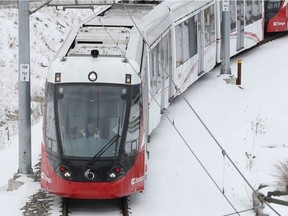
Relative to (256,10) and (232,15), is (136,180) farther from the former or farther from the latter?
(256,10)

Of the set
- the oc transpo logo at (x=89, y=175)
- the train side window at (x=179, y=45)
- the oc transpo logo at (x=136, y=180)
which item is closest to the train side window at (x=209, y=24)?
the train side window at (x=179, y=45)

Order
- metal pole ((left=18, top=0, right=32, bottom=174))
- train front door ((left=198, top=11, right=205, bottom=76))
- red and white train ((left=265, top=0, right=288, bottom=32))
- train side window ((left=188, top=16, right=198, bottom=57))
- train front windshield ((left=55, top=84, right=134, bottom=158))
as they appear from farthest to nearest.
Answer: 1. red and white train ((left=265, top=0, right=288, bottom=32))
2. train front door ((left=198, top=11, right=205, bottom=76))
3. train side window ((left=188, top=16, right=198, bottom=57))
4. metal pole ((left=18, top=0, right=32, bottom=174))
5. train front windshield ((left=55, top=84, right=134, bottom=158))

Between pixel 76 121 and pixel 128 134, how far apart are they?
3.05 feet

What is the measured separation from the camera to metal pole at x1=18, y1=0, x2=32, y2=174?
15727 millimetres

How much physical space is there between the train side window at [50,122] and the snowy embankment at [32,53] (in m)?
8.04

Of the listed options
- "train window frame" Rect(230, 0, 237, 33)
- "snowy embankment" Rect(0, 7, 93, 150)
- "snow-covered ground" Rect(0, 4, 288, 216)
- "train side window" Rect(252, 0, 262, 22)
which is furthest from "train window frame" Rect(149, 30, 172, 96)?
"train side window" Rect(252, 0, 262, 22)

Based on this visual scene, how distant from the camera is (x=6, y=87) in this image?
28.8 metres

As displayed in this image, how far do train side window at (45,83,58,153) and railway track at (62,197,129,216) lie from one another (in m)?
1.11

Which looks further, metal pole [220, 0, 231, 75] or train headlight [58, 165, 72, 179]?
metal pole [220, 0, 231, 75]

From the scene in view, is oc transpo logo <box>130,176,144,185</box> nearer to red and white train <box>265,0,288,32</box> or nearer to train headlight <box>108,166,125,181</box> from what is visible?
train headlight <box>108,166,125,181</box>

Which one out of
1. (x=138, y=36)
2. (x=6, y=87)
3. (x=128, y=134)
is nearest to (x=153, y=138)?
(x=138, y=36)

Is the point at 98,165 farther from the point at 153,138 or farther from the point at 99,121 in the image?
the point at 153,138

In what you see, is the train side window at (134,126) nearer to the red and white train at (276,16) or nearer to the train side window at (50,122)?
the train side window at (50,122)

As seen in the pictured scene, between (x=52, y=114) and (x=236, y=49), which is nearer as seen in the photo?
(x=52, y=114)
